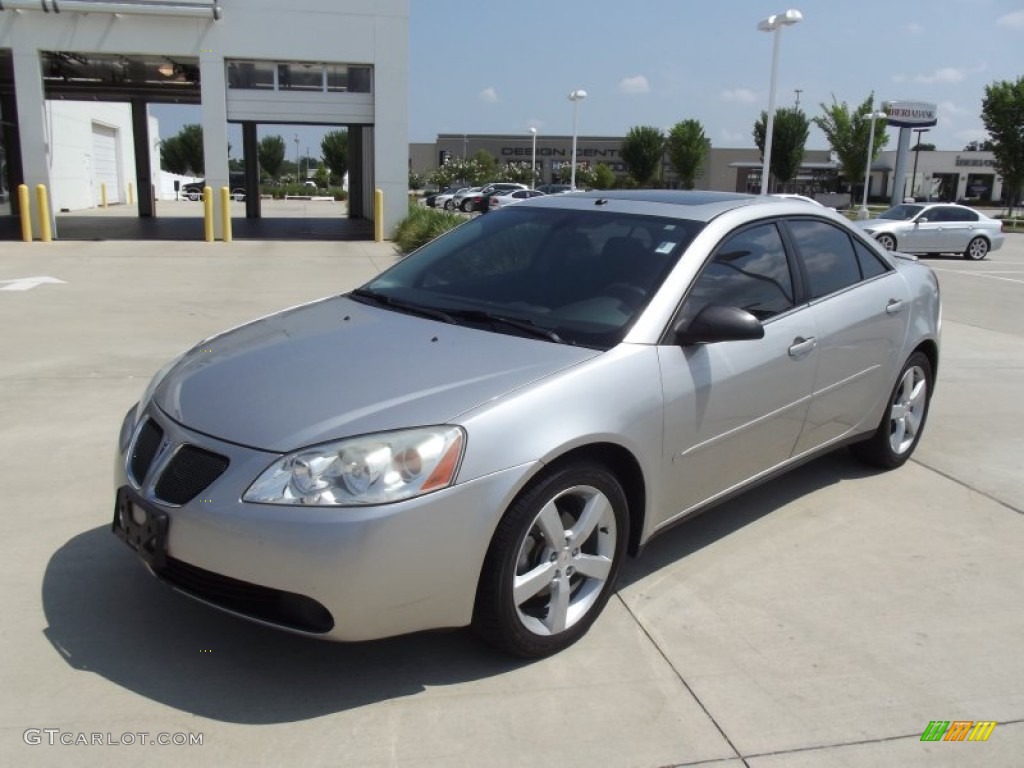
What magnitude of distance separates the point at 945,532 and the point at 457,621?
2.88 m

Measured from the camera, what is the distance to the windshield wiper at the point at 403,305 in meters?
3.78

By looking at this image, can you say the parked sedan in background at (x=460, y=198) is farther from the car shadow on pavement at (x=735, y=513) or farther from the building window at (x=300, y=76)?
the car shadow on pavement at (x=735, y=513)

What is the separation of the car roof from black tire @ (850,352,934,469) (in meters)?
1.55

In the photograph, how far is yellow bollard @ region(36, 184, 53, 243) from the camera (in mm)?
19375

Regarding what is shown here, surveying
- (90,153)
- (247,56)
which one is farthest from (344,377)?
(90,153)

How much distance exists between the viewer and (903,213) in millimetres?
22562

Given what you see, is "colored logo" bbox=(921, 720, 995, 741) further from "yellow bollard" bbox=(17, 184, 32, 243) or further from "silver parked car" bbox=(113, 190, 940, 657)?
"yellow bollard" bbox=(17, 184, 32, 243)

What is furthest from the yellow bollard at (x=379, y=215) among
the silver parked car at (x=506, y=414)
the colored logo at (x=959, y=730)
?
the colored logo at (x=959, y=730)

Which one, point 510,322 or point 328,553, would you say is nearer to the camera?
point 328,553

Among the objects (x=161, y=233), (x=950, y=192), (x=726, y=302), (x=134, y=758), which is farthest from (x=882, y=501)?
(x=950, y=192)

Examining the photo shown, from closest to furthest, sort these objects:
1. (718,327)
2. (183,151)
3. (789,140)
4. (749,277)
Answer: (718,327) < (749,277) < (789,140) < (183,151)

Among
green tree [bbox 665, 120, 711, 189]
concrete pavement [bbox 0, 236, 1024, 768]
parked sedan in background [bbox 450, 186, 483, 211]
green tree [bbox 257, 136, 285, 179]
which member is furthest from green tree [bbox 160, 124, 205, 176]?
concrete pavement [bbox 0, 236, 1024, 768]

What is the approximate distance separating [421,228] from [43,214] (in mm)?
8630

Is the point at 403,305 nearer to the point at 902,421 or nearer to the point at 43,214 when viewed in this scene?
the point at 902,421
